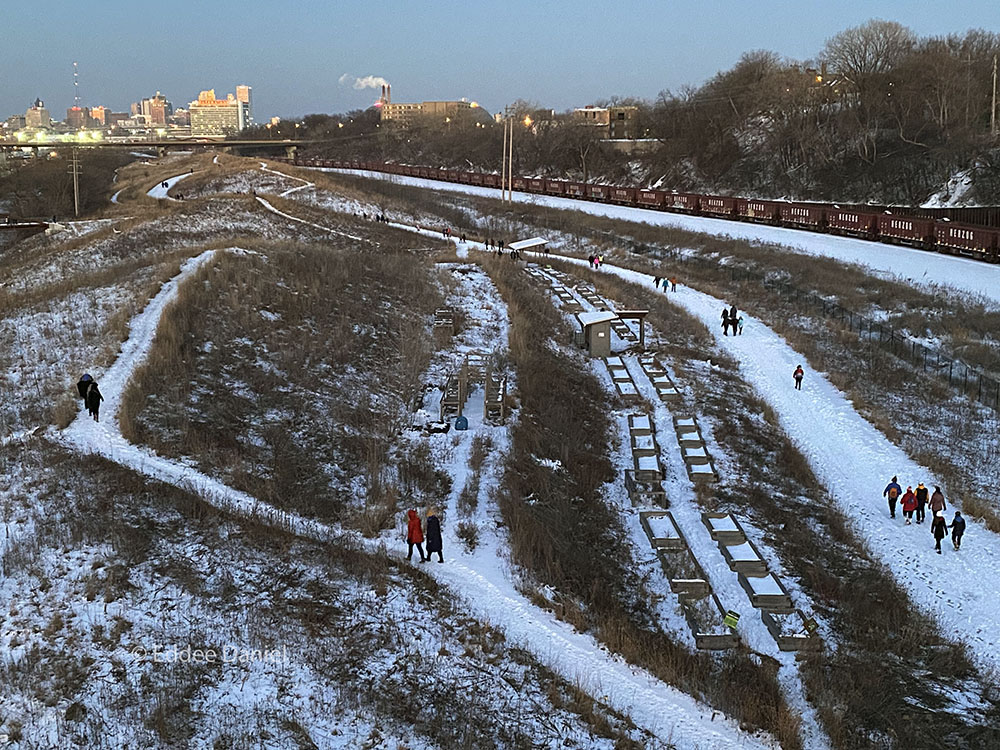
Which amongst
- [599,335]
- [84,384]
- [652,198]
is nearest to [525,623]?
[84,384]

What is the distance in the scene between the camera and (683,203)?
6838 centimetres

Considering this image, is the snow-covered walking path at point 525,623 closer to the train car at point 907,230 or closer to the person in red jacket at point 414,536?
the person in red jacket at point 414,536

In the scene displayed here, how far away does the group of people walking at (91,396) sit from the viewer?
18.5m

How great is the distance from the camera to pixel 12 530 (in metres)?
14.4

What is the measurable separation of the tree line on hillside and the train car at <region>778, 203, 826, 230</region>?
17298 mm

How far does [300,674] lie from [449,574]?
3779 millimetres

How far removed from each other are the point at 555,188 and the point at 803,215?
101ft

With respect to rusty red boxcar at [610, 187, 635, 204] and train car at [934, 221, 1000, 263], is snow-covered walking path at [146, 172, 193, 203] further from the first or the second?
train car at [934, 221, 1000, 263]

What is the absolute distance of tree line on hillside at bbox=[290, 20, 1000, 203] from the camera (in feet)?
244

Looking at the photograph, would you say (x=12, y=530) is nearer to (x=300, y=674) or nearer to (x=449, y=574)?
(x=300, y=674)

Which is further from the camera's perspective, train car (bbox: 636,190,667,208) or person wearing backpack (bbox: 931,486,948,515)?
train car (bbox: 636,190,667,208)

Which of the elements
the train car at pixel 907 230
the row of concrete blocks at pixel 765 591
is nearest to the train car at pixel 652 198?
the train car at pixel 907 230

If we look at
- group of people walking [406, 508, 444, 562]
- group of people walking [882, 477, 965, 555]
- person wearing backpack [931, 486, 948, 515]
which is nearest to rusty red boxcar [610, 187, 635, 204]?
group of people walking [882, 477, 965, 555]

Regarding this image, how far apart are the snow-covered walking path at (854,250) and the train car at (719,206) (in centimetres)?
123
